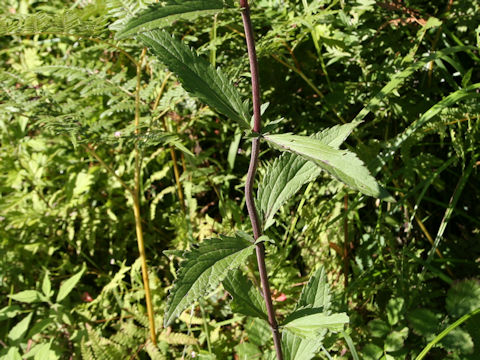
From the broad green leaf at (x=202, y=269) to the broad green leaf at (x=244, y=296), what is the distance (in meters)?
0.27

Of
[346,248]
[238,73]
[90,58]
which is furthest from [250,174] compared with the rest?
[90,58]

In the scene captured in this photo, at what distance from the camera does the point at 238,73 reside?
81.0 inches

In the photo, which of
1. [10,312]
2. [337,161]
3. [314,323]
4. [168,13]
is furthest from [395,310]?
[10,312]

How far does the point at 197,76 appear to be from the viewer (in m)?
1.13

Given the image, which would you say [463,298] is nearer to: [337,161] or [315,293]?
[315,293]

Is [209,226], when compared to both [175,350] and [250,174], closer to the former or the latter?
[175,350]

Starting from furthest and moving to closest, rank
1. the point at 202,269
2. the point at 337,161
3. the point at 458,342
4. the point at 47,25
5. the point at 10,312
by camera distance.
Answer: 1. the point at 10,312
2. the point at 47,25
3. the point at 458,342
4. the point at 202,269
5. the point at 337,161

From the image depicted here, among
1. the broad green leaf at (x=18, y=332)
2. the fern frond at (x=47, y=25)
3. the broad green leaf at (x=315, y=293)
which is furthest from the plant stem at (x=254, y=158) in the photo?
the broad green leaf at (x=18, y=332)

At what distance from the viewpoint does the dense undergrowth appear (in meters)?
1.98

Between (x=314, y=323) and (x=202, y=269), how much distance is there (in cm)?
40

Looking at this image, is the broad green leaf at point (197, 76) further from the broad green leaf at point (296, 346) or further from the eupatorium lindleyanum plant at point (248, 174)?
the broad green leaf at point (296, 346)

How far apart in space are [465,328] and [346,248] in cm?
59

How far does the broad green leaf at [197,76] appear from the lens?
109 centimetres

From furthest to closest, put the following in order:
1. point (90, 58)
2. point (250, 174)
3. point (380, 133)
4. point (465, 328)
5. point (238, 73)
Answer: point (90, 58) < point (380, 133) < point (238, 73) < point (465, 328) < point (250, 174)
